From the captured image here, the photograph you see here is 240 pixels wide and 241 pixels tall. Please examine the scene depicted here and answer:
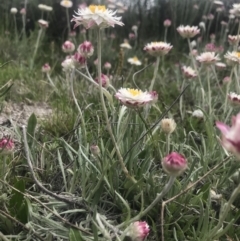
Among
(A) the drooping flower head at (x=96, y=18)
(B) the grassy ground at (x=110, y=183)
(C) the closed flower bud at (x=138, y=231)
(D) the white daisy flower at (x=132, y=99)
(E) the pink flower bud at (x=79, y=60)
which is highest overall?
(A) the drooping flower head at (x=96, y=18)

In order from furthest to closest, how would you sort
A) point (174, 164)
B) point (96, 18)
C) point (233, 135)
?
1. point (96, 18)
2. point (174, 164)
3. point (233, 135)

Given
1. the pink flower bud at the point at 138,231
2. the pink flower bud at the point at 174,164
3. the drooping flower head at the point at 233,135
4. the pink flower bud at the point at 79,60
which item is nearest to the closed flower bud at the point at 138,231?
the pink flower bud at the point at 138,231

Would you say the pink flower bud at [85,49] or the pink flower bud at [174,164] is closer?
the pink flower bud at [174,164]

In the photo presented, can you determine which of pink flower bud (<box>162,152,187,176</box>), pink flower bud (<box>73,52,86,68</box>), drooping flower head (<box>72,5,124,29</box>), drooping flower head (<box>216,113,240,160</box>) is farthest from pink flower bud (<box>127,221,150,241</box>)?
pink flower bud (<box>73,52,86,68</box>)

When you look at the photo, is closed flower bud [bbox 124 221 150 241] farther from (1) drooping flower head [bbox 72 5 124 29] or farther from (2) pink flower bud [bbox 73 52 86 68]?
(2) pink flower bud [bbox 73 52 86 68]

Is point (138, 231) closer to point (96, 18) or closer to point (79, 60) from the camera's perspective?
point (96, 18)

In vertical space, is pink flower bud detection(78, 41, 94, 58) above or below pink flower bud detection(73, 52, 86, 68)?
above

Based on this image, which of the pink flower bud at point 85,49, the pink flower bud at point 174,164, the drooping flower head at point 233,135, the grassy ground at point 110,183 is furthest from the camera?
the pink flower bud at point 85,49

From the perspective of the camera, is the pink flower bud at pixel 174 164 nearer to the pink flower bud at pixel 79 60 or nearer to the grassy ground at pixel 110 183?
the grassy ground at pixel 110 183

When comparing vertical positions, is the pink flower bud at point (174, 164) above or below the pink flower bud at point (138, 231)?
above

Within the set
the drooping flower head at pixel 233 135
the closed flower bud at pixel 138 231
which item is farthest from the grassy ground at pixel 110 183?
the drooping flower head at pixel 233 135

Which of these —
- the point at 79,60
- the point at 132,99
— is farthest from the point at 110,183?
the point at 79,60

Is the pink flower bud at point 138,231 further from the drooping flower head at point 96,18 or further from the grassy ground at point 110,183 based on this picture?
the drooping flower head at point 96,18

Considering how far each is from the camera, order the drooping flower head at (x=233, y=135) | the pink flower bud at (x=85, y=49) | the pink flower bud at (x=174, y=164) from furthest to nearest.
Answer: the pink flower bud at (x=85, y=49), the pink flower bud at (x=174, y=164), the drooping flower head at (x=233, y=135)
